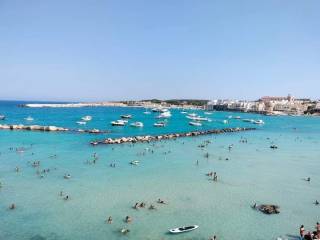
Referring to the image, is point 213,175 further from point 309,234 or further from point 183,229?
point 309,234

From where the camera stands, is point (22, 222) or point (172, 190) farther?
point (172, 190)

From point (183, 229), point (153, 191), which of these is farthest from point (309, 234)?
point (153, 191)

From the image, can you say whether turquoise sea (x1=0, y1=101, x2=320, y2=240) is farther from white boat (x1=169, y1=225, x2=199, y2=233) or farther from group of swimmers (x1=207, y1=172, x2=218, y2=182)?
group of swimmers (x1=207, y1=172, x2=218, y2=182)

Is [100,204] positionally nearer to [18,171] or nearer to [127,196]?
[127,196]

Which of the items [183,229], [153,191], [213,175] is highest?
[213,175]

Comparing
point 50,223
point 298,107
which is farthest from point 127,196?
point 298,107

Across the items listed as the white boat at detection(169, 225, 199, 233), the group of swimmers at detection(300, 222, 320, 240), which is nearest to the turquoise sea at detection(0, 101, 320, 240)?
the white boat at detection(169, 225, 199, 233)

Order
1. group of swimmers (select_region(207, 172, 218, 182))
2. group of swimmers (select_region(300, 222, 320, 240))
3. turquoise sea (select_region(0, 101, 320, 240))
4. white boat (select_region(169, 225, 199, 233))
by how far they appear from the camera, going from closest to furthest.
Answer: group of swimmers (select_region(300, 222, 320, 240))
white boat (select_region(169, 225, 199, 233))
turquoise sea (select_region(0, 101, 320, 240))
group of swimmers (select_region(207, 172, 218, 182))

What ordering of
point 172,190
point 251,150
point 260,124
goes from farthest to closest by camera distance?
point 260,124 < point 251,150 < point 172,190
